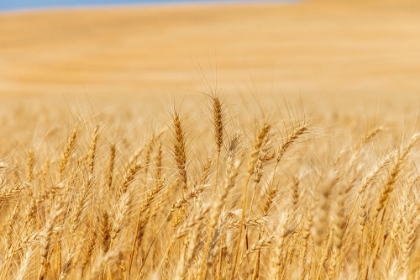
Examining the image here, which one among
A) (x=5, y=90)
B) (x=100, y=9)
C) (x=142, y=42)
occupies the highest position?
(x=100, y=9)

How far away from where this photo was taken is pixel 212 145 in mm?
3305

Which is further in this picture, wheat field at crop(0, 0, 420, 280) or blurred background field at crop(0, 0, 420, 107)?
Result: blurred background field at crop(0, 0, 420, 107)

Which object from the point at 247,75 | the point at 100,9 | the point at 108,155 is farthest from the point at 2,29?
the point at 108,155

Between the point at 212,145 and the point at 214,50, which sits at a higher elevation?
the point at 214,50

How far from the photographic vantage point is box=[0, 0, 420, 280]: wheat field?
1329 millimetres

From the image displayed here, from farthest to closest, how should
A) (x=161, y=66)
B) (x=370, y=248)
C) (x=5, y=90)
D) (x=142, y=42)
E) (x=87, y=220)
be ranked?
(x=142, y=42) → (x=161, y=66) → (x=5, y=90) → (x=87, y=220) → (x=370, y=248)

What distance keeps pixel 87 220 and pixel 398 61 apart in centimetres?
2899

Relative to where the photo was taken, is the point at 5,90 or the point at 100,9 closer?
the point at 5,90

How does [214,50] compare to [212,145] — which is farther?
[214,50]

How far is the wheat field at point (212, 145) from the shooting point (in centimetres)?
133

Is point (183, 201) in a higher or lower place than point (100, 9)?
lower

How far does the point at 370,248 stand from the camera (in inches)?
58.7

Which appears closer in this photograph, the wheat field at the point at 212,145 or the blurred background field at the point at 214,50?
the wheat field at the point at 212,145

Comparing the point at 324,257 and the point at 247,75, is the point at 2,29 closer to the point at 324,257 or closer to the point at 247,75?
the point at 247,75
